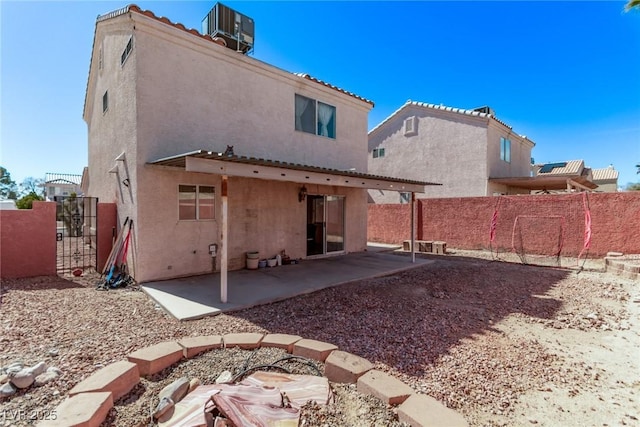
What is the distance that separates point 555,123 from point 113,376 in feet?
110

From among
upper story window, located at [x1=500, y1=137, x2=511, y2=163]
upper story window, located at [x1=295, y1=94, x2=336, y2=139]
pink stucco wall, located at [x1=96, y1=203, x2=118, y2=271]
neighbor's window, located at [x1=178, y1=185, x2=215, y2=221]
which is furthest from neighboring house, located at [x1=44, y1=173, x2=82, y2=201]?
upper story window, located at [x1=500, y1=137, x2=511, y2=163]

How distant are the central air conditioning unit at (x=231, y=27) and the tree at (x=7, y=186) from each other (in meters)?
53.3

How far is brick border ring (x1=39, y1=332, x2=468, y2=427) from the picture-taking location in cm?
257

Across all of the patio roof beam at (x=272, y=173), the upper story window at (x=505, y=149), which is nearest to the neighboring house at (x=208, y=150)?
the patio roof beam at (x=272, y=173)

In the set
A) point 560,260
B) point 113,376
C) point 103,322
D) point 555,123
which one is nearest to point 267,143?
point 103,322

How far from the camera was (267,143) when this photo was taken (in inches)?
401

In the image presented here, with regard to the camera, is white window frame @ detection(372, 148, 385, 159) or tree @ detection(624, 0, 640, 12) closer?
tree @ detection(624, 0, 640, 12)

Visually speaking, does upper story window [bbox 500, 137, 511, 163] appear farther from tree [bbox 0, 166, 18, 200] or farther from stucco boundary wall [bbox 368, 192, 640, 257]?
tree [bbox 0, 166, 18, 200]

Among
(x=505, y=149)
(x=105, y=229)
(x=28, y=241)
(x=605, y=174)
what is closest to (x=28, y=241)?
(x=28, y=241)

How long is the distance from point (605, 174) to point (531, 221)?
37087 millimetres

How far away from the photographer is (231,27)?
388 inches

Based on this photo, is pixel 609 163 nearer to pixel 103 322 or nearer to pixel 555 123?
pixel 555 123

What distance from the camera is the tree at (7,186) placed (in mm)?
43438

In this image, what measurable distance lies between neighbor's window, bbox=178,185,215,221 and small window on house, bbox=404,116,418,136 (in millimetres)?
15700
